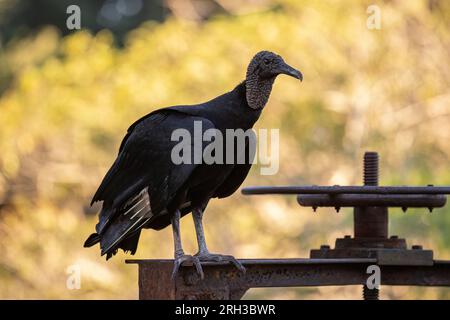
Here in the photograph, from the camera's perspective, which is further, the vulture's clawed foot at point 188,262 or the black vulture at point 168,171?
the black vulture at point 168,171

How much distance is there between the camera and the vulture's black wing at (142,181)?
17.0 ft

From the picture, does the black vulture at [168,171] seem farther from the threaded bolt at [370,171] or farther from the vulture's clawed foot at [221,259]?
the threaded bolt at [370,171]

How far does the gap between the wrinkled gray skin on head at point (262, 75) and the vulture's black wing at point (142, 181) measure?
12.5 inches

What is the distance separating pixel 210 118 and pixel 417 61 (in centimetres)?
754

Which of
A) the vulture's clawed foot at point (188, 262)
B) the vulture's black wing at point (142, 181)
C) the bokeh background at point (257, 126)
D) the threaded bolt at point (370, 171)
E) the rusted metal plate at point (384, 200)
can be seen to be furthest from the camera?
the bokeh background at point (257, 126)

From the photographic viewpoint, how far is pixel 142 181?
5.28 meters

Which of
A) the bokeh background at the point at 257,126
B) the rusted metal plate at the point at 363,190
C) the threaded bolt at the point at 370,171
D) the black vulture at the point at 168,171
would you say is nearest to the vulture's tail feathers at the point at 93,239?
the black vulture at the point at 168,171

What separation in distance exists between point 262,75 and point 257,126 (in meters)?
6.49

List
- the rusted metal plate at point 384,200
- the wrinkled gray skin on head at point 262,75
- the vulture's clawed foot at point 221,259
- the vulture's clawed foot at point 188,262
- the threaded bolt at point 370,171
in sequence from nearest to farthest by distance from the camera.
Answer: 1. the vulture's clawed foot at point 188,262
2. the vulture's clawed foot at point 221,259
3. the rusted metal plate at point 384,200
4. the wrinkled gray skin on head at point 262,75
5. the threaded bolt at point 370,171

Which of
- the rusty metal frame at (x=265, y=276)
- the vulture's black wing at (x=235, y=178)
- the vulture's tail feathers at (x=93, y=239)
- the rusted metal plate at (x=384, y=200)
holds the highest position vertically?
the vulture's black wing at (x=235, y=178)

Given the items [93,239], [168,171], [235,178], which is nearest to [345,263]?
[235,178]

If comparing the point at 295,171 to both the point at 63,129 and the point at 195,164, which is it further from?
the point at 195,164

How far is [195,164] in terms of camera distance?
16.9 feet
